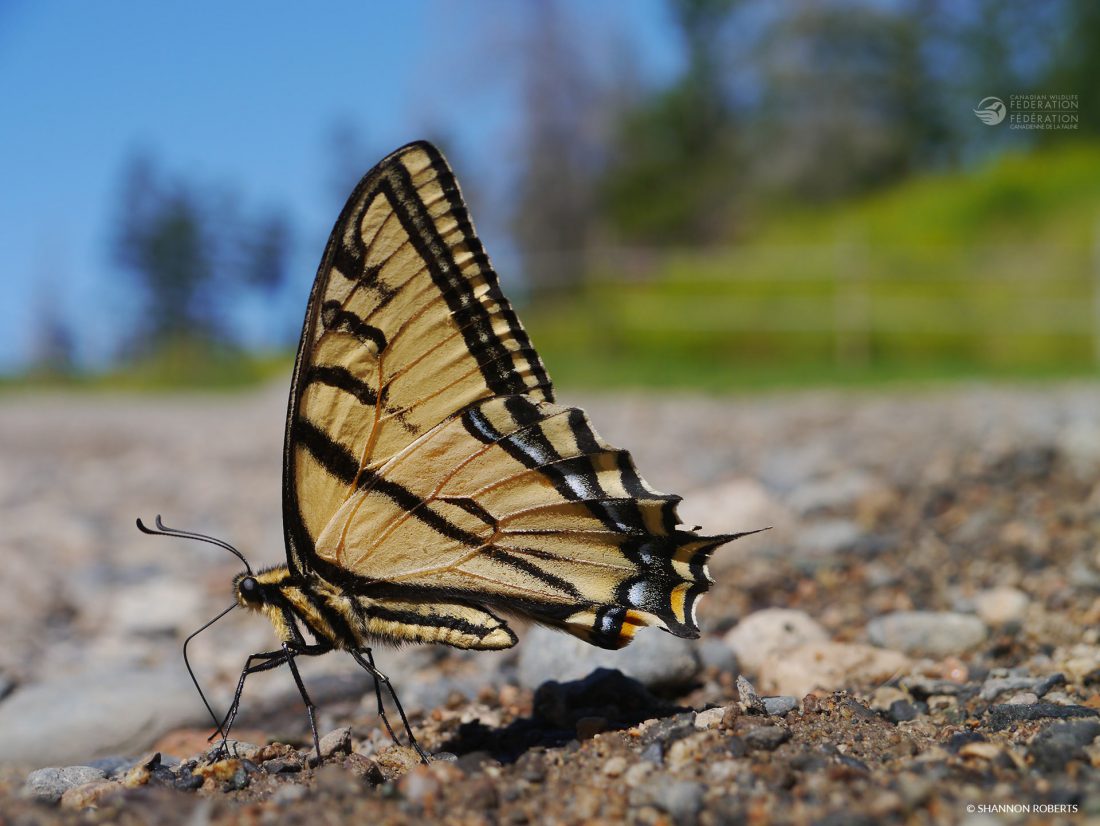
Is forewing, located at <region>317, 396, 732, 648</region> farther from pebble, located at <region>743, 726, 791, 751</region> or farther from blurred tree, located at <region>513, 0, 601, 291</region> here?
blurred tree, located at <region>513, 0, 601, 291</region>

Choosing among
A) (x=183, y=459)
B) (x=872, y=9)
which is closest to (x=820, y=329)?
(x=183, y=459)

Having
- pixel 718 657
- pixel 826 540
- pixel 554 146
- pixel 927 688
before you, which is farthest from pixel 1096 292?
pixel 927 688

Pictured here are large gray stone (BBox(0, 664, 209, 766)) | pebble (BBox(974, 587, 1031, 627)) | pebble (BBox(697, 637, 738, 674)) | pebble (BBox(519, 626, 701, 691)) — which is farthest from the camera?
pebble (BBox(974, 587, 1031, 627))

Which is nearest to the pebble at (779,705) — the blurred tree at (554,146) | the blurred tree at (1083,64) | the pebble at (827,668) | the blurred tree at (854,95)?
the pebble at (827,668)

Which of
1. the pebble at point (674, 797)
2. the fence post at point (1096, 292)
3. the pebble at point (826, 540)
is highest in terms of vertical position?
the fence post at point (1096, 292)

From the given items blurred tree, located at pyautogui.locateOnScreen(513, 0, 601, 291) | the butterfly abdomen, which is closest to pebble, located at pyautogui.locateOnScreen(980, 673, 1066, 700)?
the butterfly abdomen

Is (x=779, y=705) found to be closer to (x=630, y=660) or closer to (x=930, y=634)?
(x=630, y=660)

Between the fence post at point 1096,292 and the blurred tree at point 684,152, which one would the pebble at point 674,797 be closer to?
the fence post at point 1096,292

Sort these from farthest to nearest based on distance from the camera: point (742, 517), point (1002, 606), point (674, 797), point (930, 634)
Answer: point (742, 517) < point (1002, 606) < point (930, 634) < point (674, 797)
